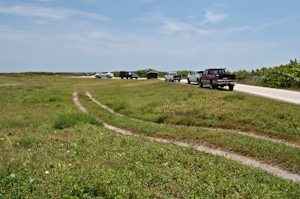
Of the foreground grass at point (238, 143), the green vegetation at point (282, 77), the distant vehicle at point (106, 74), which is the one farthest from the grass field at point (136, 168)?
the distant vehicle at point (106, 74)

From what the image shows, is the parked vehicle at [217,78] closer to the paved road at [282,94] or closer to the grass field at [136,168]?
the paved road at [282,94]

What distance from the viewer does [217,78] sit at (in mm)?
24188

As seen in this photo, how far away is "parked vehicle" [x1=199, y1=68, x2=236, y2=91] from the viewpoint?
24.0 meters

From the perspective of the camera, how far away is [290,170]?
6.64m

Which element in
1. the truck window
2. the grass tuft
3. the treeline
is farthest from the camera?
the truck window

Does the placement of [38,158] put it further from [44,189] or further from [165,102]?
[165,102]

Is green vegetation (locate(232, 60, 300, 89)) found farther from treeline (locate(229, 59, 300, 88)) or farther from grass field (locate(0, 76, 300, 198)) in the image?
grass field (locate(0, 76, 300, 198))

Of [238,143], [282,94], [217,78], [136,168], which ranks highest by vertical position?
[217,78]

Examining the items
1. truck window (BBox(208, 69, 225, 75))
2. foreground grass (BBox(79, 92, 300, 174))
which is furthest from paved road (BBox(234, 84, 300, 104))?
foreground grass (BBox(79, 92, 300, 174))

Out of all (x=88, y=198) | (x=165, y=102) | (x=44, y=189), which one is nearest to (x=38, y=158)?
(x=44, y=189)

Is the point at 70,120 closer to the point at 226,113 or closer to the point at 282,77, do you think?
the point at 226,113

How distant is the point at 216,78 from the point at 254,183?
19975 mm

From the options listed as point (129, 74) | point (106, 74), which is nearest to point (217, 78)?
point (129, 74)

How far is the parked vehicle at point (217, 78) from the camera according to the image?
2403 cm
